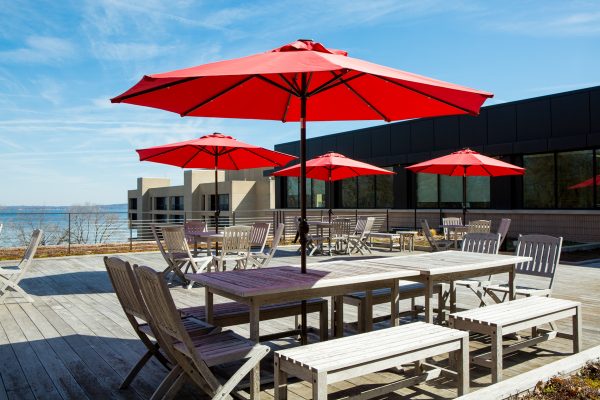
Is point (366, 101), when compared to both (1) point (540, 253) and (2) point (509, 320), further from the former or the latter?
(1) point (540, 253)

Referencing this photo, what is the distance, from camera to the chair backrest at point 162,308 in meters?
2.82

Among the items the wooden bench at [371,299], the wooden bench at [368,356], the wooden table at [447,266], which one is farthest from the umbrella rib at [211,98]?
the wooden bench at [368,356]

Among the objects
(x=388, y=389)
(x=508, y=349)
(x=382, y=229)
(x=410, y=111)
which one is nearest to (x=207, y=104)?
(x=410, y=111)

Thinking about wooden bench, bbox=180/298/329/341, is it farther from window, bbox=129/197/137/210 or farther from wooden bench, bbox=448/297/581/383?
window, bbox=129/197/137/210

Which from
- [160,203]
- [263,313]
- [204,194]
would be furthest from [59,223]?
[160,203]

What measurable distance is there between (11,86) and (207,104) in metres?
22.7

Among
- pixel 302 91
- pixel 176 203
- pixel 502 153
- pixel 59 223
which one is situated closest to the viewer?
pixel 302 91

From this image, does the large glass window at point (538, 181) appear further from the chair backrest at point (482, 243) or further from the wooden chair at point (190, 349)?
the wooden chair at point (190, 349)

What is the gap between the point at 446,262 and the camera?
190 inches

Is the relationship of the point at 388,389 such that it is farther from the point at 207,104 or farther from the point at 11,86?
the point at 11,86

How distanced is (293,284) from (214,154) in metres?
6.15

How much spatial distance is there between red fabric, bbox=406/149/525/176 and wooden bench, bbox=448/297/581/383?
6614 mm

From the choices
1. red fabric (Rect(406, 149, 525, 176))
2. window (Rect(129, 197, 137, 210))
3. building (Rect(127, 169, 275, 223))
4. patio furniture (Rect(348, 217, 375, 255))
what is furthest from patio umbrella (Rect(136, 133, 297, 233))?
window (Rect(129, 197, 137, 210))

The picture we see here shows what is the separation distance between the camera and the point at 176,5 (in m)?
10.3
